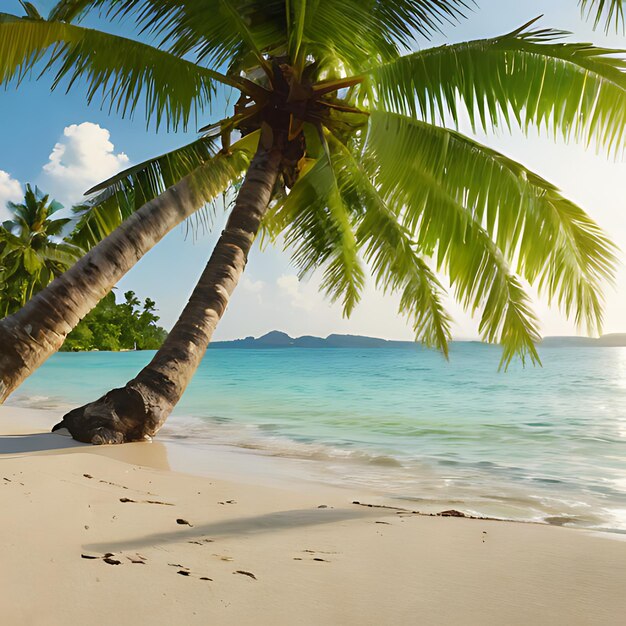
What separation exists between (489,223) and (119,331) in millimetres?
65177

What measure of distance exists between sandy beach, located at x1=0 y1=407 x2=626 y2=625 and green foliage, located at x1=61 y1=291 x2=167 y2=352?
57656 millimetres

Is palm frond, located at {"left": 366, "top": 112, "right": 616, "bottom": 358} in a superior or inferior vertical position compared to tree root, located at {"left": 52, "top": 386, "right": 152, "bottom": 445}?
superior

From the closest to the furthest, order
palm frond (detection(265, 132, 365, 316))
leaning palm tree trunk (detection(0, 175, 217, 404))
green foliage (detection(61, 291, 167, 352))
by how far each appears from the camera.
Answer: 1. leaning palm tree trunk (detection(0, 175, 217, 404))
2. palm frond (detection(265, 132, 365, 316))
3. green foliage (detection(61, 291, 167, 352))

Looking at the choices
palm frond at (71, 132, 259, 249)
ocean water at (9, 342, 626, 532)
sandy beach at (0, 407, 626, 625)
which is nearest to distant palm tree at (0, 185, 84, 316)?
ocean water at (9, 342, 626, 532)

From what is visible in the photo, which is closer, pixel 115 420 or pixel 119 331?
pixel 115 420

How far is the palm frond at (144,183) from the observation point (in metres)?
8.97

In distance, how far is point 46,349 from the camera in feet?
19.1

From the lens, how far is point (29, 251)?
2864cm

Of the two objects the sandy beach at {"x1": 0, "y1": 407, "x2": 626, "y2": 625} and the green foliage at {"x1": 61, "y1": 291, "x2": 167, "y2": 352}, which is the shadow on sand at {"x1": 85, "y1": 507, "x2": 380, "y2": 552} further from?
the green foliage at {"x1": 61, "y1": 291, "x2": 167, "y2": 352}

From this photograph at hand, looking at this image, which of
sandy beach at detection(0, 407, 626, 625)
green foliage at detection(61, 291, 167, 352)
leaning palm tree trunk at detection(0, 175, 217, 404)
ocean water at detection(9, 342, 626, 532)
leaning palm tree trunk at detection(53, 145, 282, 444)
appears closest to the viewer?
sandy beach at detection(0, 407, 626, 625)

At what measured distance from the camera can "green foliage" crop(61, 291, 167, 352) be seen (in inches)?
2388

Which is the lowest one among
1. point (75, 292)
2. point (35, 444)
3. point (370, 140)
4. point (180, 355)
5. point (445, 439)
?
point (445, 439)

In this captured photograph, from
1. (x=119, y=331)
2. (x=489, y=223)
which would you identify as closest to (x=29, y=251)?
(x=489, y=223)

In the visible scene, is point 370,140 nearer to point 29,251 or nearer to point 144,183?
point 144,183
